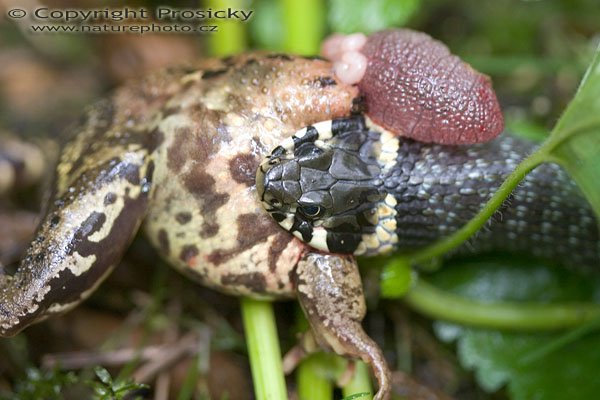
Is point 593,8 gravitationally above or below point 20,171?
above

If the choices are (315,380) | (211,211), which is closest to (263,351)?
(315,380)

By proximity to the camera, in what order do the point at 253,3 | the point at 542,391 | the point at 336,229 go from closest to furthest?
the point at 336,229, the point at 542,391, the point at 253,3

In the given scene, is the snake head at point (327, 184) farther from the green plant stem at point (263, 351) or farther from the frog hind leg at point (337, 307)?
the green plant stem at point (263, 351)

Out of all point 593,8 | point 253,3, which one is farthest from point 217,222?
point 593,8

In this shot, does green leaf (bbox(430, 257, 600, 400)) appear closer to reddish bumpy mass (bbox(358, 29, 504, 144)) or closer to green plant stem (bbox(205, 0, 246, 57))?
reddish bumpy mass (bbox(358, 29, 504, 144))

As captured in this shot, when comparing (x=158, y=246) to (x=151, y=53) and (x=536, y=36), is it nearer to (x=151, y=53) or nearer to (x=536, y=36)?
(x=151, y=53)

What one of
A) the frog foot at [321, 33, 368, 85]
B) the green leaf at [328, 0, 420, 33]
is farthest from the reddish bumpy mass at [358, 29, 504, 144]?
the green leaf at [328, 0, 420, 33]

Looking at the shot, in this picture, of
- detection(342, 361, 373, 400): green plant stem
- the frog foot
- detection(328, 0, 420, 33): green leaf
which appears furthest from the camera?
detection(328, 0, 420, 33): green leaf
